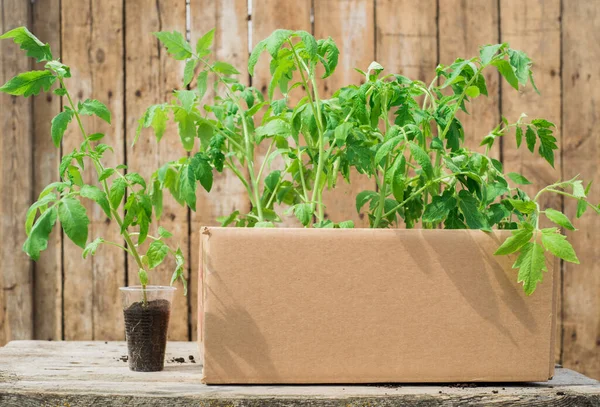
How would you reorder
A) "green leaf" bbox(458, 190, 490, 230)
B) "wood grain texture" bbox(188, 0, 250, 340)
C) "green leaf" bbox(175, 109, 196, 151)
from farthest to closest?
"wood grain texture" bbox(188, 0, 250, 340), "green leaf" bbox(175, 109, 196, 151), "green leaf" bbox(458, 190, 490, 230)

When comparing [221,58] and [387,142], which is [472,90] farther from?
[221,58]

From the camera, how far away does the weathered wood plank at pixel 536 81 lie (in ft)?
5.42

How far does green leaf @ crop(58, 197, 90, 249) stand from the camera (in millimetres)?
909

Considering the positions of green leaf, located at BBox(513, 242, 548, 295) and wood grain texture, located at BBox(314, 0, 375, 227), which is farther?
wood grain texture, located at BBox(314, 0, 375, 227)

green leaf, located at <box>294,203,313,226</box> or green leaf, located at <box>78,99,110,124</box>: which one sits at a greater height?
green leaf, located at <box>78,99,110,124</box>

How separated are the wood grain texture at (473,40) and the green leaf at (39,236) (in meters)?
1.04

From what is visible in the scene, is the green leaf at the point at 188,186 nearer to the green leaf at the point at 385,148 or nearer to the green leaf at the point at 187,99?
the green leaf at the point at 187,99

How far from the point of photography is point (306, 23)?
1.62m

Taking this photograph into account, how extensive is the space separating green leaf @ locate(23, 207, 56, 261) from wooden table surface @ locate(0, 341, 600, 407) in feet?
0.60

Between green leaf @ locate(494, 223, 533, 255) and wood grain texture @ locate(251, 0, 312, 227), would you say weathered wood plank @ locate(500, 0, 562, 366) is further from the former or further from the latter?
green leaf @ locate(494, 223, 533, 255)

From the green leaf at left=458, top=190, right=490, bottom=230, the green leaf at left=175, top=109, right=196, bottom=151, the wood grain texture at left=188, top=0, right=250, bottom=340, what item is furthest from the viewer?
the wood grain texture at left=188, top=0, right=250, bottom=340

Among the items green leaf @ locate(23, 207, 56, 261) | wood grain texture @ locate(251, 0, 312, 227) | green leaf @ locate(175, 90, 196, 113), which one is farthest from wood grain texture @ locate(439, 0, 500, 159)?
green leaf @ locate(23, 207, 56, 261)

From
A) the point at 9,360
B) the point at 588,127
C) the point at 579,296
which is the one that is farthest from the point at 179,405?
the point at 588,127

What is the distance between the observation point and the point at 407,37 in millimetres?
1646
